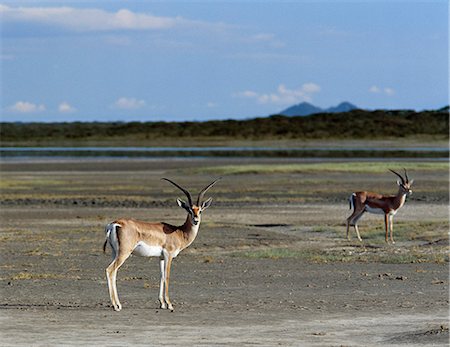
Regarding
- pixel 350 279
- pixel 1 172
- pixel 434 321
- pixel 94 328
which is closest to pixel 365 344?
pixel 434 321

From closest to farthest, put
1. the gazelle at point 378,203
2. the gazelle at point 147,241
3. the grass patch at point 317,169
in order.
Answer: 1. the gazelle at point 147,241
2. the gazelle at point 378,203
3. the grass patch at point 317,169

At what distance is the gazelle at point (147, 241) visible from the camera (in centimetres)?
1210

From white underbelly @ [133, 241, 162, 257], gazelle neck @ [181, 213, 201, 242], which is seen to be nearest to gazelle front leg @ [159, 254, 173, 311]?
white underbelly @ [133, 241, 162, 257]

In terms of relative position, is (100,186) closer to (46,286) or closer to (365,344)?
(46,286)

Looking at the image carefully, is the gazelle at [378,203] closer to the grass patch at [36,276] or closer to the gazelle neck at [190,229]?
the grass patch at [36,276]

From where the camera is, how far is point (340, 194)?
103 ft

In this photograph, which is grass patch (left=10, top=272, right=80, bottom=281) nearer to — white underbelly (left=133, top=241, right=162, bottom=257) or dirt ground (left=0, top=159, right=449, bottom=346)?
dirt ground (left=0, top=159, right=449, bottom=346)

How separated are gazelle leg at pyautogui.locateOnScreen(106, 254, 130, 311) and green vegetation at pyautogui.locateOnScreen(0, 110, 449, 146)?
85.0m

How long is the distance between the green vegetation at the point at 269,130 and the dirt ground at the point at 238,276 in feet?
231

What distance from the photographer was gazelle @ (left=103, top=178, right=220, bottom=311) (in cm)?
1210

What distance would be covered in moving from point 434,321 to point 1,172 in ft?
117

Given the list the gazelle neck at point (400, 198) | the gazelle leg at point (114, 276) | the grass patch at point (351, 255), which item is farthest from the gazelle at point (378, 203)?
the gazelle leg at point (114, 276)

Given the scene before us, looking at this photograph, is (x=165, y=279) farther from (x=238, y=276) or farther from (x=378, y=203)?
(x=378, y=203)

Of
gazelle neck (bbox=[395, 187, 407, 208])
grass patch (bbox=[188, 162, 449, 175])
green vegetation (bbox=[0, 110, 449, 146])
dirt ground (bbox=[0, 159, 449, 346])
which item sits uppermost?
green vegetation (bbox=[0, 110, 449, 146])
